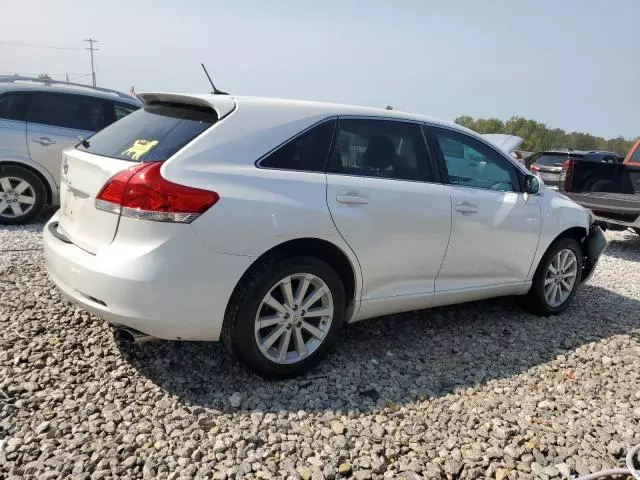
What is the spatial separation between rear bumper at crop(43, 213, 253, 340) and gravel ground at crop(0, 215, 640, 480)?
46 centimetres

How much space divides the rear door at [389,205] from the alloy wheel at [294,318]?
0.33 m

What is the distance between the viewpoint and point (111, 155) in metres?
3.10

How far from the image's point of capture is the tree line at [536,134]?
5066 cm

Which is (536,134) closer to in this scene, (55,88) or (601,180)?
(601,180)

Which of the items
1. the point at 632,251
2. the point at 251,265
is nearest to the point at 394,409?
the point at 251,265

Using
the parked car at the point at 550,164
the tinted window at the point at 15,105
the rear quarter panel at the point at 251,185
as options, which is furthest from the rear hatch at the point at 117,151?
the parked car at the point at 550,164

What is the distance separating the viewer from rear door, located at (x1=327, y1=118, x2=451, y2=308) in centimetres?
333

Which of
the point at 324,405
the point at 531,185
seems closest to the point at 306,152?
the point at 324,405

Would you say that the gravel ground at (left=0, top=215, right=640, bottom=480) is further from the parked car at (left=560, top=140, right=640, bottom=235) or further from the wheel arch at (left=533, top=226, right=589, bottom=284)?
the parked car at (left=560, top=140, right=640, bottom=235)

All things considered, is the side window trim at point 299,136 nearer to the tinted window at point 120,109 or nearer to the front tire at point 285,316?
the front tire at point 285,316

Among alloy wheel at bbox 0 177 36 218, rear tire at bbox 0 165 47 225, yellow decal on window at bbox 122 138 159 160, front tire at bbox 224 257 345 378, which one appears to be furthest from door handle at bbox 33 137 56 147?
front tire at bbox 224 257 345 378

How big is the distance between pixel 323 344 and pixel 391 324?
3.66ft

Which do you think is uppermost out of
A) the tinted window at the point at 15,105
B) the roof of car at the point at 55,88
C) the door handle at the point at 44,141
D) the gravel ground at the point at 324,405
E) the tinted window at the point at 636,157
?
the tinted window at the point at 636,157

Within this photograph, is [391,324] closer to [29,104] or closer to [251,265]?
[251,265]
